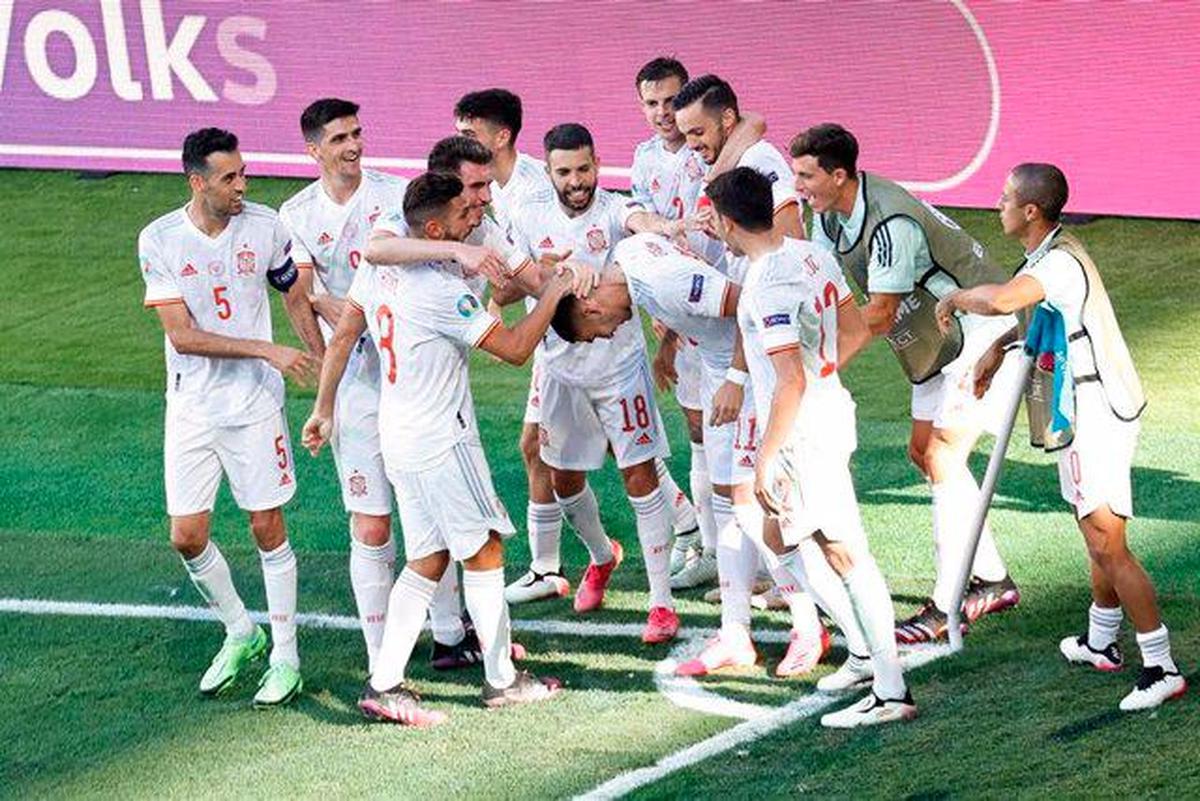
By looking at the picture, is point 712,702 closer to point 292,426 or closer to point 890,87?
point 292,426

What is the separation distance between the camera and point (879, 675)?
795cm

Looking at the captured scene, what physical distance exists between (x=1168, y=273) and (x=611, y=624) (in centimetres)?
611

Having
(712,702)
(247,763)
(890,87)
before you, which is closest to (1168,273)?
(890,87)

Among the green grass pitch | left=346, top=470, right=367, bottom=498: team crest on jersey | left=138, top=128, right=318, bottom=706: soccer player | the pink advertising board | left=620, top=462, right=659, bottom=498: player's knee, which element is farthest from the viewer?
the pink advertising board

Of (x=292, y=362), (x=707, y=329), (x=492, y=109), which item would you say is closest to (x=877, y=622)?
(x=707, y=329)

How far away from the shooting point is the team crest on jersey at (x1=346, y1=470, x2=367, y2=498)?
907 cm

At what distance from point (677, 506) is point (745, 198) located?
107 inches

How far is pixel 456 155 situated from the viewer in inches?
331

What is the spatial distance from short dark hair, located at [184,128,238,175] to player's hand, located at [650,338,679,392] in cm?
212

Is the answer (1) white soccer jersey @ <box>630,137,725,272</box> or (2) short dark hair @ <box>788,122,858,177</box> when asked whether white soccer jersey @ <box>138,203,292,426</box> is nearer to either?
(1) white soccer jersey @ <box>630,137,725,272</box>

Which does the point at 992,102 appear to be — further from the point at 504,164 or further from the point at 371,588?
the point at 371,588

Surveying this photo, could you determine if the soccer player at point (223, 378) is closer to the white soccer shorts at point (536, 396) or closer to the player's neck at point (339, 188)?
the player's neck at point (339, 188)

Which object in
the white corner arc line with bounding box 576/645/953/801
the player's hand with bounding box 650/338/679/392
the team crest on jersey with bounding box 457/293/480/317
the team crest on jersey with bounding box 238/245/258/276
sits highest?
the team crest on jersey with bounding box 238/245/258/276

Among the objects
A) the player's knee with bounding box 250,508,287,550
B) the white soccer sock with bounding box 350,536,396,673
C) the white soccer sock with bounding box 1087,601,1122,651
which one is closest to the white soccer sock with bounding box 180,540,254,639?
the player's knee with bounding box 250,508,287,550
